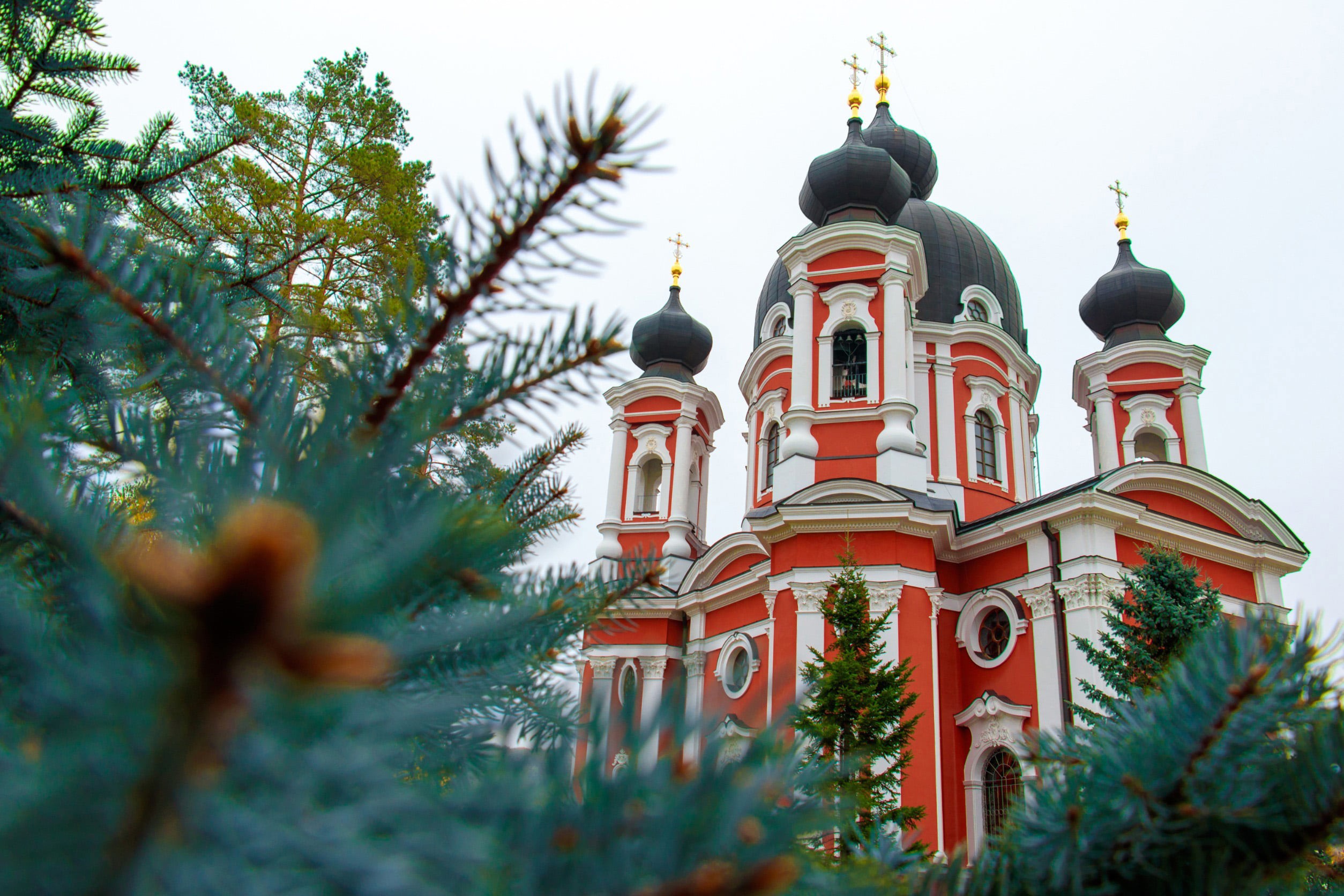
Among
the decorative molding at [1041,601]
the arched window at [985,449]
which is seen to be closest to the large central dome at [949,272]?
the arched window at [985,449]

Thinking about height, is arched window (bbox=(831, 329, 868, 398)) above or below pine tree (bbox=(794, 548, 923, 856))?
above

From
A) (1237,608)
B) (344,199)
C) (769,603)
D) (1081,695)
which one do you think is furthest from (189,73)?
(1237,608)

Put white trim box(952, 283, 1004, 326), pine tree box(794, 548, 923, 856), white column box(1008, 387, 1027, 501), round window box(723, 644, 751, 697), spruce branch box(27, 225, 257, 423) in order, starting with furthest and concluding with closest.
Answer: white trim box(952, 283, 1004, 326)
white column box(1008, 387, 1027, 501)
round window box(723, 644, 751, 697)
pine tree box(794, 548, 923, 856)
spruce branch box(27, 225, 257, 423)

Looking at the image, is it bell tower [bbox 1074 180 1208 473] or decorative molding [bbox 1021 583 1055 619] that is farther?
bell tower [bbox 1074 180 1208 473]

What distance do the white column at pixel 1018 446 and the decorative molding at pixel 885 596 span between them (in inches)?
300

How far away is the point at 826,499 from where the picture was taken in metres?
15.6

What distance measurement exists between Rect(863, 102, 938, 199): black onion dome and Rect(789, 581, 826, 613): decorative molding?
54.1 ft

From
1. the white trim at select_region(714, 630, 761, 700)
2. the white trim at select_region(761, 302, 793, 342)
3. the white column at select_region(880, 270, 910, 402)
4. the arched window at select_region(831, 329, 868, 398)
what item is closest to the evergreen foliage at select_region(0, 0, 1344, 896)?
the white column at select_region(880, 270, 910, 402)

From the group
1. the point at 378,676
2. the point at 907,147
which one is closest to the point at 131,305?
the point at 378,676

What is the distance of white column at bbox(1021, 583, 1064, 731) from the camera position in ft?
47.5

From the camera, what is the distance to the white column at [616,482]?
76.4 ft

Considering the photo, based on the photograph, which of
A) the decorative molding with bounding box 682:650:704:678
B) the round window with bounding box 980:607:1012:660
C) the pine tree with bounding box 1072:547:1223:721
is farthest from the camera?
the decorative molding with bounding box 682:650:704:678

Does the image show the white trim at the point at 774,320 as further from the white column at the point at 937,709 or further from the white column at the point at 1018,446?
the white column at the point at 937,709

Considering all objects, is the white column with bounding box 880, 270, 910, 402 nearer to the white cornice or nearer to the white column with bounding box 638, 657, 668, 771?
the white cornice
